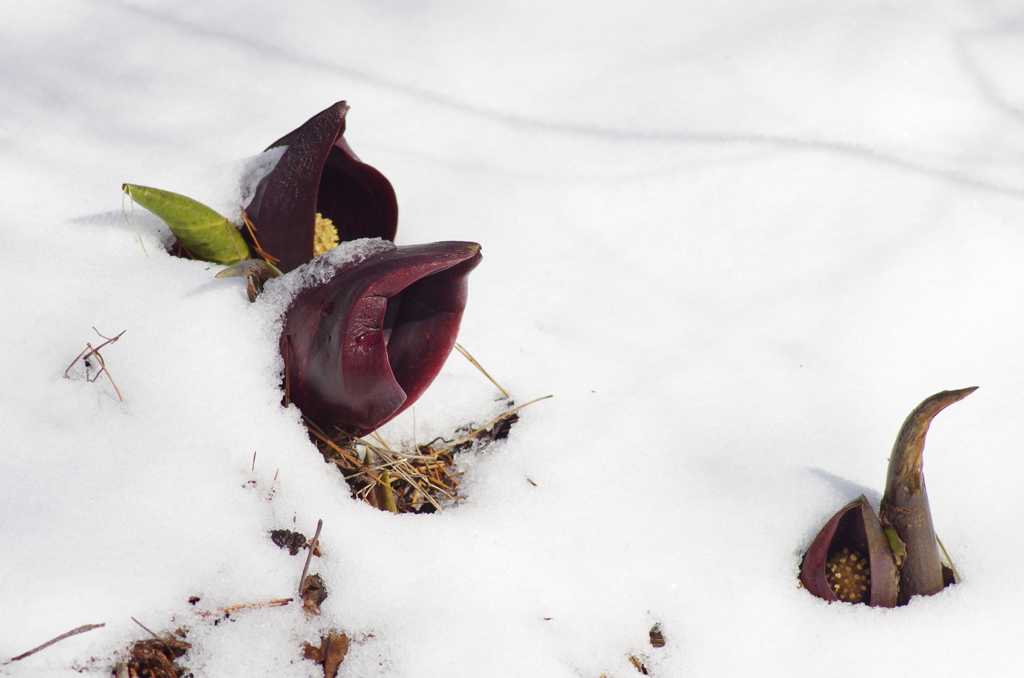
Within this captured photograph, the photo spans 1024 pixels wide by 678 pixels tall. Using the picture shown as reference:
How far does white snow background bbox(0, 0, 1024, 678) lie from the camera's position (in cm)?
79

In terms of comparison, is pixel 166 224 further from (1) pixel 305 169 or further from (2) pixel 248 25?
(2) pixel 248 25

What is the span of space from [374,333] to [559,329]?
0.41 meters

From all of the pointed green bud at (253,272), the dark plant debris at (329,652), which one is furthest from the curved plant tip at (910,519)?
the pointed green bud at (253,272)

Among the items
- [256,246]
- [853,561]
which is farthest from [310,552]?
[853,561]

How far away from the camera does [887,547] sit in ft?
2.89

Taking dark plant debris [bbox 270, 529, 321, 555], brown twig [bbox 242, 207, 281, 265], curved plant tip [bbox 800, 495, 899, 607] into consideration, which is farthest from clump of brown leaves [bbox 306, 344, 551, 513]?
curved plant tip [bbox 800, 495, 899, 607]

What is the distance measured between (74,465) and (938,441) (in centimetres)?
102

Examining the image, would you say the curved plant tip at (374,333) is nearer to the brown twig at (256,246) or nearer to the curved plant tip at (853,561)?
the brown twig at (256,246)

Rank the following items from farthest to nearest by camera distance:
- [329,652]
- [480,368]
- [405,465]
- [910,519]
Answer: [480,368]
[405,465]
[910,519]
[329,652]

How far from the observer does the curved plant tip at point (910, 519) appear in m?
0.87

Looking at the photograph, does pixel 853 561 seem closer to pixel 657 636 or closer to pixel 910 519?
pixel 910 519

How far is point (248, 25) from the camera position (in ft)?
4.84

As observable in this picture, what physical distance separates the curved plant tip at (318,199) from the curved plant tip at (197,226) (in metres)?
0.03

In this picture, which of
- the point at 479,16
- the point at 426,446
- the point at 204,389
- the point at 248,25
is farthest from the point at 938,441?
the point at 248,25
